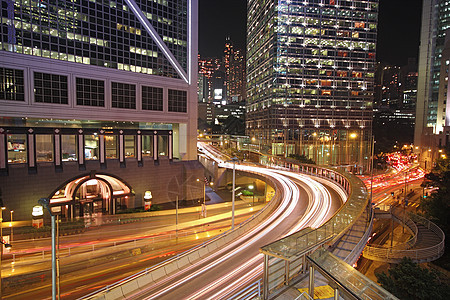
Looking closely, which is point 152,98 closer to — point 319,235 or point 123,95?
point 123,95

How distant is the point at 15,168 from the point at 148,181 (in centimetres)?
1853

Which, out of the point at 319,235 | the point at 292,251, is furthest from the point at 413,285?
the point at 292,251

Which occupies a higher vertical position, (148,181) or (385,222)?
(148,181)

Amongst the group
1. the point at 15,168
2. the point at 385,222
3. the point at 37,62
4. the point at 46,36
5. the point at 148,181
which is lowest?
the point at 385,222

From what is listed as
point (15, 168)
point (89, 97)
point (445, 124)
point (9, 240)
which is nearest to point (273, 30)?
point (89, 97)

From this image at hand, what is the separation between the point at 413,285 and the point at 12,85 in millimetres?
48654

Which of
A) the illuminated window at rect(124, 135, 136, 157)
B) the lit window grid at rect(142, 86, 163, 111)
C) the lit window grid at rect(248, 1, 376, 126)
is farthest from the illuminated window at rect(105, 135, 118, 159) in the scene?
the lit window grid at rect(248, 1, 376, 126)

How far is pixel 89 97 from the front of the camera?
142 ft

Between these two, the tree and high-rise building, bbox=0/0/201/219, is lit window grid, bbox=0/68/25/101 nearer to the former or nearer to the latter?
high-rise building, bbox=0/0/201/219

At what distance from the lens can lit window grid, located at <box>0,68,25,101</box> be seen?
3626cm

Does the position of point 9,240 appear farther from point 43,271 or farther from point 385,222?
point 385,222

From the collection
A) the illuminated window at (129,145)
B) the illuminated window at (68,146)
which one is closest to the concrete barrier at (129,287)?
the illuminated window at (68,146)

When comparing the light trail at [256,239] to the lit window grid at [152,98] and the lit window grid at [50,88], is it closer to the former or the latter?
the lit window grid at [152,98]

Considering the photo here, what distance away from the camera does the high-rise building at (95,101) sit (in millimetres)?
37156
